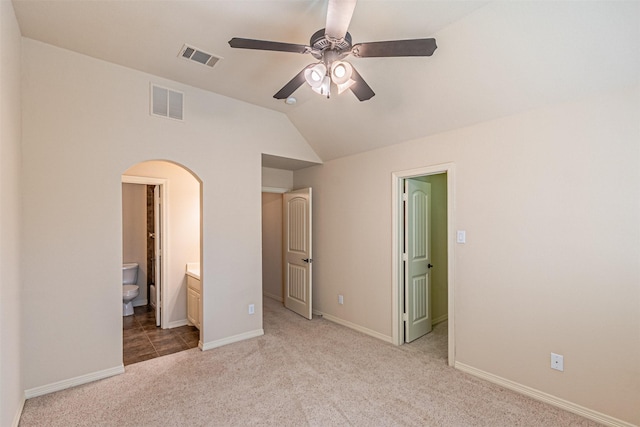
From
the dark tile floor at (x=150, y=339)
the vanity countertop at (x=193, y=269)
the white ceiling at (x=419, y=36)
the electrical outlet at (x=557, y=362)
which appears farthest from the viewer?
the vanity countertop at (x=193, y=269)

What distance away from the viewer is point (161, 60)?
2713mm

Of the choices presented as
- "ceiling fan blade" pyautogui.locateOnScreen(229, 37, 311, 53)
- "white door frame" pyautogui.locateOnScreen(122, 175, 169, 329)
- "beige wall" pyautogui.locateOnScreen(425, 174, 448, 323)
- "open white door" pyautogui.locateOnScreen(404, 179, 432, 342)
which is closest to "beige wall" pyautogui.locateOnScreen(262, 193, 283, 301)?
"white door frame" pyautogui.locateOnScreen(122, 175, 169, 329)

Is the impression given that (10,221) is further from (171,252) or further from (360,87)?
(360,87)

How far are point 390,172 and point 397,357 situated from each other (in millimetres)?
2099

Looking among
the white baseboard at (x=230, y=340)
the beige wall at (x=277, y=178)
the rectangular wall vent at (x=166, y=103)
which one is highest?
the rectangular wall vent at (x=166, y=103)

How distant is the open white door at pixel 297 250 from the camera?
445cm

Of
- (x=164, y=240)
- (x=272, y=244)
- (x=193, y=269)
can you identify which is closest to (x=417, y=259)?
(x=272, y=244)

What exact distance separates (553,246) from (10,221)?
13.0ft

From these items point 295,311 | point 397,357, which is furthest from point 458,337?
point 295,311

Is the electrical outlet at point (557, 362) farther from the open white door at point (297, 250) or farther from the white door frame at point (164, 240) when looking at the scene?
the white door frame at point (164, 240)

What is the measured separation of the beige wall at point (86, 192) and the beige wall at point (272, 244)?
2.08 meters

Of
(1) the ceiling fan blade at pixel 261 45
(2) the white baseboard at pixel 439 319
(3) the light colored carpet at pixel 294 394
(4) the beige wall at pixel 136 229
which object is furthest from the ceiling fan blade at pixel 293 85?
(4) the beige wall at pixel 136 229

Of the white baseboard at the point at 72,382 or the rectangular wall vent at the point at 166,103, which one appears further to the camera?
the rectangular wall vent at the point at 166,103

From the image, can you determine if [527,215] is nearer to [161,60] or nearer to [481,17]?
[481,17]
